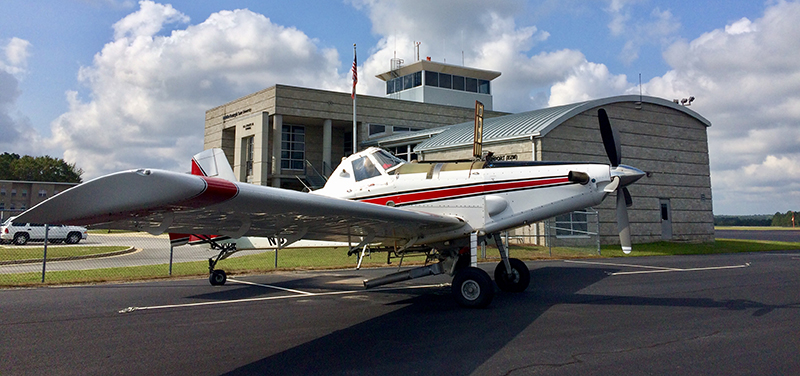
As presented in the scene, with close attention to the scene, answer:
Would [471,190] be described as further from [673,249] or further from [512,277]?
[673,249]

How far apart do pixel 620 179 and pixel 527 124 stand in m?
15.7

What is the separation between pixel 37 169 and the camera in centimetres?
7731

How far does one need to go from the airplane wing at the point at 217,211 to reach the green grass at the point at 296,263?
→ 25.3 feet

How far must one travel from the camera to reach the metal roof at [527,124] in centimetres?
2164

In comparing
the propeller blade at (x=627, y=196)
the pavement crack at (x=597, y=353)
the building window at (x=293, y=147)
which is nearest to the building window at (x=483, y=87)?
the building window at (x=293, y=147)

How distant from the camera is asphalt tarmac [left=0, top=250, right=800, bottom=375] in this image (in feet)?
14.6

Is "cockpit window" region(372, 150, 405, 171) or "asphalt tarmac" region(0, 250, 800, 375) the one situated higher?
"cockpit window" region(372, 150, 405, 171)

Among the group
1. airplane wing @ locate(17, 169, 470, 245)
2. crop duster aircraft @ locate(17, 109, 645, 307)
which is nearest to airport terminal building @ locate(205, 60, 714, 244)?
crop duster aircraft @ locate(17, 109, 645, 307)

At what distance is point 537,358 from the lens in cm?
456

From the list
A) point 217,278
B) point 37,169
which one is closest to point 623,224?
point 217,278

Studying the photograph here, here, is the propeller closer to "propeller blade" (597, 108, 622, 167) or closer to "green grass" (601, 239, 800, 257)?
"propeller blade" (597, 108, 622, 167)

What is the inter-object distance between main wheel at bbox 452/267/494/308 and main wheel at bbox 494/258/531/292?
2115 millimetres

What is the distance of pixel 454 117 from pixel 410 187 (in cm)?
3240

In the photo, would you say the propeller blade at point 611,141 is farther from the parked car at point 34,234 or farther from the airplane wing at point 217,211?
the parked car at point 34,234
